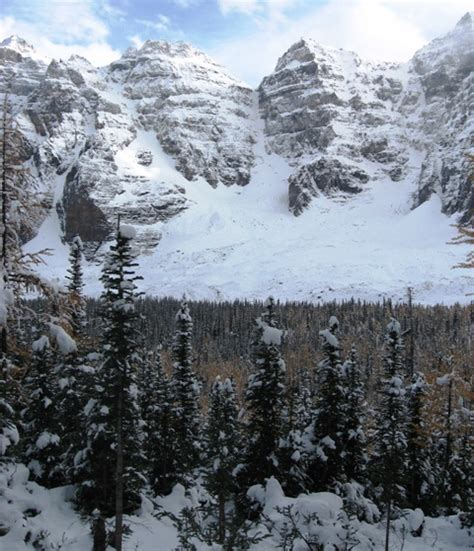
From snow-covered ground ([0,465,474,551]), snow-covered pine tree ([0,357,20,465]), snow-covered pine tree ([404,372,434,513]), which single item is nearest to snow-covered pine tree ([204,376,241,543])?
snow-covered ground ([0,465,474,551])

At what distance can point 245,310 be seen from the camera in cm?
16200

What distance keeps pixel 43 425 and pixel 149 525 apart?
25.1 ft

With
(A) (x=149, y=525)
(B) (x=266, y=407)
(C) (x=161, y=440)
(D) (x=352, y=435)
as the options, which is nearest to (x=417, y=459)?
(D) (x=352, y=435)

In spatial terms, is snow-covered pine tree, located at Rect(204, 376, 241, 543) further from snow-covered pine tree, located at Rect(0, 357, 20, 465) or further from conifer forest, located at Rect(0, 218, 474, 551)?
snow-covered pine tree, located at Rect(0, 357, 20, 465)

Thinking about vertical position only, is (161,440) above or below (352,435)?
below

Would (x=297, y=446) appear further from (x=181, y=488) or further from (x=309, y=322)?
(x=309, y=322)

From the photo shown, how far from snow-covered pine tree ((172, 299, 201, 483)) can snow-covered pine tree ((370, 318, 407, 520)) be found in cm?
1292

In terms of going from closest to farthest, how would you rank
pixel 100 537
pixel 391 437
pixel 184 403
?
pixel 100 537 < pixel 391 437 < pixel 184 403

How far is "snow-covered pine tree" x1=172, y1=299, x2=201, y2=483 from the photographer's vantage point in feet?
118

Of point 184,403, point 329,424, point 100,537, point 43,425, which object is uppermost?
point 329,424

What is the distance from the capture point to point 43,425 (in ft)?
90.7

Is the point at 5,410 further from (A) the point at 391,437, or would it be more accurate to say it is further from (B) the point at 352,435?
(B) the point at 352,435

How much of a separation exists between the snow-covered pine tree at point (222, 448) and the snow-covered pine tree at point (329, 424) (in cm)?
425

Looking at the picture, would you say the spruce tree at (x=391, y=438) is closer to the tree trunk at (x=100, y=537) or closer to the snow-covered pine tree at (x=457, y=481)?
the snow-covered pine tree at (x=457, y=481)
